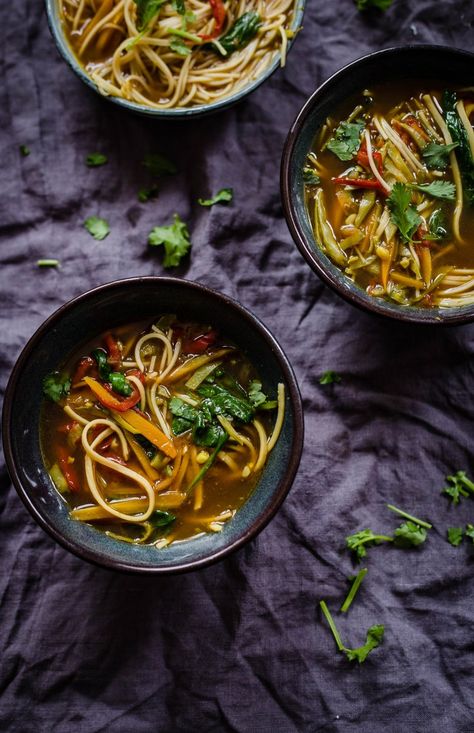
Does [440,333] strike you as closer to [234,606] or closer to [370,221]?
[370,221]

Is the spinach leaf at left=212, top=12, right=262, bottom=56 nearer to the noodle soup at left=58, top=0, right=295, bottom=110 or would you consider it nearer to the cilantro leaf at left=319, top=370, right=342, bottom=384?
the noodle soup at left=58, top=0, right=295, bottom=110

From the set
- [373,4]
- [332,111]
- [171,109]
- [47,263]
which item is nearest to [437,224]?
[332,111]

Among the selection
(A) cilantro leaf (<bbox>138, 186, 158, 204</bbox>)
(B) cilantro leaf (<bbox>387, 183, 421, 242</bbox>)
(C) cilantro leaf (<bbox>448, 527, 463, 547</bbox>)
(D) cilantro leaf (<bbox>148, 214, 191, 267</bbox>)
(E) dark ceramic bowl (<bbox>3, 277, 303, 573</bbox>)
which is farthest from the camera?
(A) cilantro leaf (<bbox>138, 186, 158, 204</bbox>)

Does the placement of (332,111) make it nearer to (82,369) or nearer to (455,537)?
(82,369)

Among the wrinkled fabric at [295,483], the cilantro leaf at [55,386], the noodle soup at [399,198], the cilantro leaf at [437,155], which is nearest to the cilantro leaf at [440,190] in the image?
the noodle soup at [399,198]

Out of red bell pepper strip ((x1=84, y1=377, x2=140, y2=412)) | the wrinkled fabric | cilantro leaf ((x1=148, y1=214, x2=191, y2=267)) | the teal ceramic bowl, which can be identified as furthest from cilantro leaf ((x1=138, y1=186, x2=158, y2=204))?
red bell pepper strip ((x1=84, y1=377, x2=140, y2=412))
